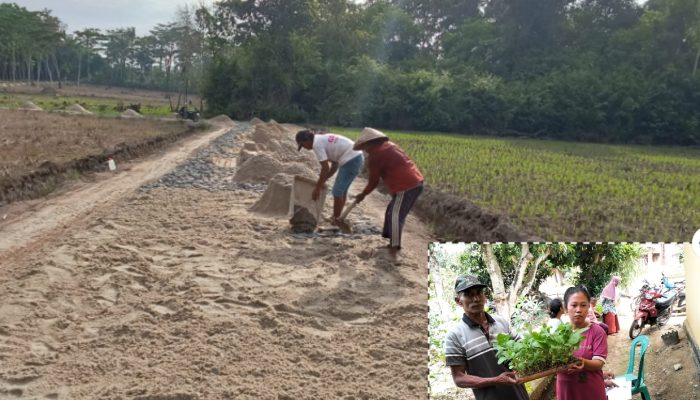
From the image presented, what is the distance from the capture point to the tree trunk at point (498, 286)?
2.37m

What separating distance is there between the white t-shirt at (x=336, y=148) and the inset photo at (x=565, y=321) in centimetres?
480

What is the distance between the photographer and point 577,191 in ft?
42.7

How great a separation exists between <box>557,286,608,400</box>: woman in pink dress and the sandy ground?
1.91 m

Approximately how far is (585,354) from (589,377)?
0.08 metres

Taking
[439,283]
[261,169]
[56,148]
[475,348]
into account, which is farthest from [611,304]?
[56,148]

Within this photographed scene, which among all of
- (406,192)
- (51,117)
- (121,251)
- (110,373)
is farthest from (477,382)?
(51,117)

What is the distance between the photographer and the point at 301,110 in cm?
4019

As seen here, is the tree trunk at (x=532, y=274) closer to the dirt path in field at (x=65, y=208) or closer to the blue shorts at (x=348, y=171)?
the blue shorts at (x=348, y=171)

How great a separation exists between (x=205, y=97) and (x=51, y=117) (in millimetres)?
14220

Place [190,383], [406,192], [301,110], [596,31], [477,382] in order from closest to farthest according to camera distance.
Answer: [477,382]
[190,383]
[406,192]
[301,110]
[596,31]

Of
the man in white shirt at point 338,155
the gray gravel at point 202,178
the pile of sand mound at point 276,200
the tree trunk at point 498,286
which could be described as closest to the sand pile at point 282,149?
the gray gravel at point 202,178

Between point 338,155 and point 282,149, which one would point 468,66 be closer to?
point 282,149

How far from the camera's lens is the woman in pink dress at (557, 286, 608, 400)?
212 centimetres

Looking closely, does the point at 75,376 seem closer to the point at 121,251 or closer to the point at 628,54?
the point at 121,251
